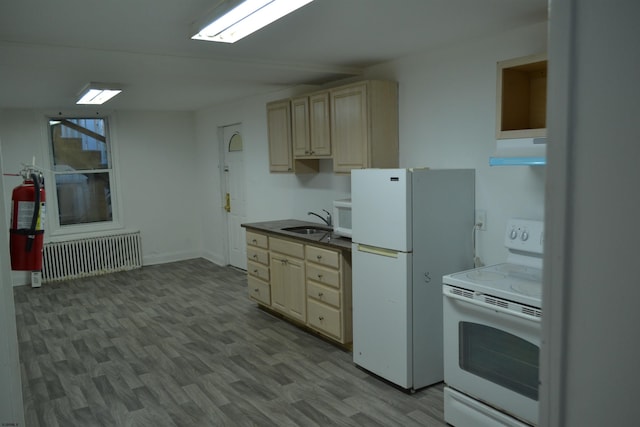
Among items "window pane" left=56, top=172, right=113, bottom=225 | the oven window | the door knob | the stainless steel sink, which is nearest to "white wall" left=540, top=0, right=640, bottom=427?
the oven window

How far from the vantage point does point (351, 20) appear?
284cm

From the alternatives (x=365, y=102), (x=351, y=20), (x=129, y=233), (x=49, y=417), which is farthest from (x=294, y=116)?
(x=129, y=233)

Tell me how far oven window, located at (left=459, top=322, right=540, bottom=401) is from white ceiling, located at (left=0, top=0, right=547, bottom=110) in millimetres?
1849

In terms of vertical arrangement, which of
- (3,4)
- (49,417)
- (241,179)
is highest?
(3,4)

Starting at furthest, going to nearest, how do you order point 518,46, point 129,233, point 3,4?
1. point 129,233
2. point 518,46
3. point 3,4

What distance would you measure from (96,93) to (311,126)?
2375 millimetres

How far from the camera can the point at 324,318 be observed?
407cm

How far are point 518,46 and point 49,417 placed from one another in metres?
3.91

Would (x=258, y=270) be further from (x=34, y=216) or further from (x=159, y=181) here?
(x=159, y=181)

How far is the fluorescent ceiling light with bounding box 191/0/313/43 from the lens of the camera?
237 centimetres

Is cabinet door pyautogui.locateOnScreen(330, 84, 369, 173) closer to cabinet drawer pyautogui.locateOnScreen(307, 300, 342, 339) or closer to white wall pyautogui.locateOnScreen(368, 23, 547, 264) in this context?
white wall pyautogui.locateOnScreen(368, 23, 547, 264)

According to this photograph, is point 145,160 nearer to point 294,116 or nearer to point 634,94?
point 294,116

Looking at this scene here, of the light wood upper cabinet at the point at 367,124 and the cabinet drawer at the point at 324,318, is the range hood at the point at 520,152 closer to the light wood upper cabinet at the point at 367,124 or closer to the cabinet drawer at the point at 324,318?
the light wood upper cabinet at the point at 367,124

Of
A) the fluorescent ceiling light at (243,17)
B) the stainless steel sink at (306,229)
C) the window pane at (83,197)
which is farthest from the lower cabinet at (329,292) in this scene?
the window pane at (83,197)
